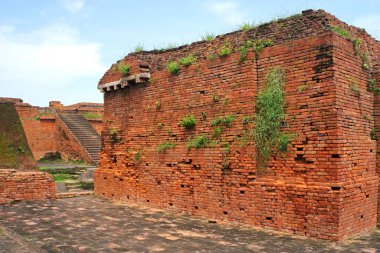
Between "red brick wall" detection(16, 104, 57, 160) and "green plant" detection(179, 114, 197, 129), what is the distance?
15.9 m

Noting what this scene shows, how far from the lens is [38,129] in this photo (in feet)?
75.0

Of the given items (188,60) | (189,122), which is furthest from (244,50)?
(189,122)

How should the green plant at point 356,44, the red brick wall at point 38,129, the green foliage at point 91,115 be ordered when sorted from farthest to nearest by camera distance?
1. the green foliage at point 91,115
2. the red brick wall at point 38,129
3. the green plant at point 356,44

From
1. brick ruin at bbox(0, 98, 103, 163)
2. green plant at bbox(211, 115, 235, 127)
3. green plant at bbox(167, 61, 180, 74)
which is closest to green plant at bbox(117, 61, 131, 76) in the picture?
green plant at bbox(167, 61, 180, 74)

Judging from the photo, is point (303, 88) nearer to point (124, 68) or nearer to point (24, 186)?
point (124, 68)

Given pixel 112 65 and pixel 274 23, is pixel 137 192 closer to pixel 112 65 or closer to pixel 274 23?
pixel 112 65

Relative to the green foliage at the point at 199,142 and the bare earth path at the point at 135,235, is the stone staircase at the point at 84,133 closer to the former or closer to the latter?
the bare earth path at the point at 135,235

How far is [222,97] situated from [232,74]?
0.55 m

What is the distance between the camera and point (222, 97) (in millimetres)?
8352

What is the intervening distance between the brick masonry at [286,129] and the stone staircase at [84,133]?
391 inches

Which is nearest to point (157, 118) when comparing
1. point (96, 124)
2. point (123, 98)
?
point (123, 98)

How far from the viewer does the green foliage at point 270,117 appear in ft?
23.9

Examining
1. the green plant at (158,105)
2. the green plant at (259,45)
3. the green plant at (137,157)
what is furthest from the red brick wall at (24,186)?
the green plant at (259,45)

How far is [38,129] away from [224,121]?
1767 cm
